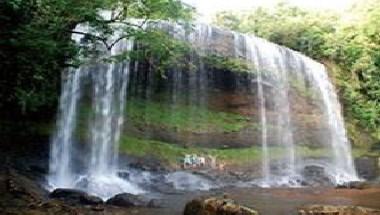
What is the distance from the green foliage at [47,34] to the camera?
9.50 m

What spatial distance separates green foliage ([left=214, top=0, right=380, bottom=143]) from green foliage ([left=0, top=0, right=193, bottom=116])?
531 inches

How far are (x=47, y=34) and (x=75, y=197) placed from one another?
4436mm

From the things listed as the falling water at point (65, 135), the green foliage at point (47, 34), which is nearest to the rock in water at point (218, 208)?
the green foliage at point (47, 34)

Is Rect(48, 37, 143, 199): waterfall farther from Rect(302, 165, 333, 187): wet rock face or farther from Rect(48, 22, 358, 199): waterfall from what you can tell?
Rect(302, 165, 333, 187): wet rock face

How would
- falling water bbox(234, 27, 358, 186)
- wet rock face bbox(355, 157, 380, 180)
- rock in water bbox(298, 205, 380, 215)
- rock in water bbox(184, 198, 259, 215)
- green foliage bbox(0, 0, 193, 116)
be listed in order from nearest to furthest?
1. rock in water bbox(184, 198, 259, 215)
2. rock in water bbox(298, 205, 380, 215)
3. green foliage bbox(0, 0, 193, 116)
4. wet rock face bbox(355, 157, 380, 180)
5. falling water bbox(234, 27, 358, 186)

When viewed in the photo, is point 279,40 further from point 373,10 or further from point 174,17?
point 174,17

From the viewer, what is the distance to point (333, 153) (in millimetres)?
22156

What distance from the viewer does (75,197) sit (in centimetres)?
1278

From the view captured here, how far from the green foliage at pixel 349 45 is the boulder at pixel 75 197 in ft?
47.8

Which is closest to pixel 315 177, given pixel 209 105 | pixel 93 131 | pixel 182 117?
pixel 209 105

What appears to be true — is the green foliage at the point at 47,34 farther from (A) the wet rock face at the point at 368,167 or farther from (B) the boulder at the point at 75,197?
(A) the wet rock face at the point at 368,167

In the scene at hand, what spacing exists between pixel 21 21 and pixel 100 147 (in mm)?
8990

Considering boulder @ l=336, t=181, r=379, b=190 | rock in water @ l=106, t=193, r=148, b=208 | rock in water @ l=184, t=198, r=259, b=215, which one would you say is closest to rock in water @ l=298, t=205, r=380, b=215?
rock in water @ l=184, t=198, r=259, b=215

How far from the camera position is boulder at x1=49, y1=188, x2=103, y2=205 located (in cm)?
1239
